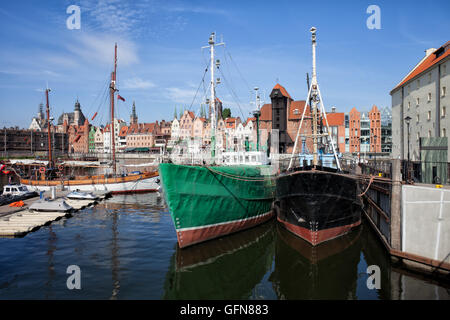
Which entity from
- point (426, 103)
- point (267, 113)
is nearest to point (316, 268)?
point (426, 103)

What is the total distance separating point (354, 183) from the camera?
2103cm

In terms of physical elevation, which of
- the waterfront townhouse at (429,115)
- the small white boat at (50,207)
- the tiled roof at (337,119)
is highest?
the tiled roof at (337,119)

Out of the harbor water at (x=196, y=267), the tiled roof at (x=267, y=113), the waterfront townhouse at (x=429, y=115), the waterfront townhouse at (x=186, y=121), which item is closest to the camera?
the harbor water at (x=196, y=267)

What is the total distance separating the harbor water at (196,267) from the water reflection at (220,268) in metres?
0.05

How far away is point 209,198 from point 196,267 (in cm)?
458

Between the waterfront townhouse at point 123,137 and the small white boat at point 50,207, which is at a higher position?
the waterfront townhouse at point 123,137

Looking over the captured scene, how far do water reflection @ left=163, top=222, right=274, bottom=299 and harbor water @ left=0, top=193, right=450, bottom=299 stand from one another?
0.05m

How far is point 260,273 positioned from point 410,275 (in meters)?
7.01

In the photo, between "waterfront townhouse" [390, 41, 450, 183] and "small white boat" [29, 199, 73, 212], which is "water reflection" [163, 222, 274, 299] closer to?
"waterfront townhouse" [390, 41, 450, 183]

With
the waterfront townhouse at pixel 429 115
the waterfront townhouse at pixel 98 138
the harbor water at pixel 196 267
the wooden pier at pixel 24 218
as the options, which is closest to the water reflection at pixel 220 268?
the harbor water at pixel 196 267

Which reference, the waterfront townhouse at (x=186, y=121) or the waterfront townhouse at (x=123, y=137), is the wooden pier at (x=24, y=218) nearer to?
the waterfront townhouse at (x=186, y=121)

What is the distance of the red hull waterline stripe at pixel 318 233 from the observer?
1923cm

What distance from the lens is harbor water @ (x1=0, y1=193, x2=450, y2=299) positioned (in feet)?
44.1
